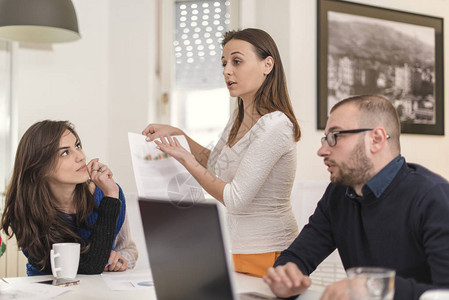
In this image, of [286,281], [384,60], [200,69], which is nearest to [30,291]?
[286,281]

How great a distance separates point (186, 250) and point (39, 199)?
3.28 feet

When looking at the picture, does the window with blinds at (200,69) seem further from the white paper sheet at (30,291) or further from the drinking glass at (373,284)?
the drinking glass at (373,284)

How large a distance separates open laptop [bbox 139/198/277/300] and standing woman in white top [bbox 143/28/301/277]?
2.02ft

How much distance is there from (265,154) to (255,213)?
0.67 feet

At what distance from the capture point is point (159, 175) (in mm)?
1691

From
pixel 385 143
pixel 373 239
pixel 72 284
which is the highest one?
pixel 385 143

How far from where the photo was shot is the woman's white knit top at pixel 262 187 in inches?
64.6

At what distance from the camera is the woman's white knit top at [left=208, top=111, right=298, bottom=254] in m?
1.64

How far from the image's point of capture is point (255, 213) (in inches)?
67.6

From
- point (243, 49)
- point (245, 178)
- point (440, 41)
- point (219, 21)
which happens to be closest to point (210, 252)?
point (245, 178)

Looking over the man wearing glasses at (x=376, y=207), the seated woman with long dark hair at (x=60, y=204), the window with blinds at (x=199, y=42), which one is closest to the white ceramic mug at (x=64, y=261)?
the seated woman with long dark hair at (x=60, y=204)

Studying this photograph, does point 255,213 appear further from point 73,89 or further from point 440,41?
point 440,41

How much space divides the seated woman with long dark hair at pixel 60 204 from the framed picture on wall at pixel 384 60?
1.95 meters

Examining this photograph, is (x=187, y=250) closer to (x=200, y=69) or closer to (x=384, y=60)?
(x=200, y=69)
